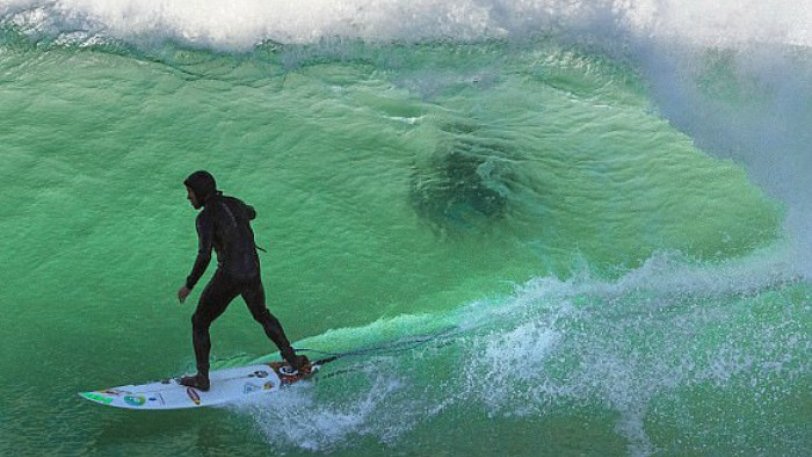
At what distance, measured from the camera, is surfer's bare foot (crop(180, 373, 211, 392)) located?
5.88 meters

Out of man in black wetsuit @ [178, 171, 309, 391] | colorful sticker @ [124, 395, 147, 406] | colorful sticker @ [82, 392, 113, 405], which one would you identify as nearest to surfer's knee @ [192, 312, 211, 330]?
man in black wetsuit @ [178, 171, 309, 391]

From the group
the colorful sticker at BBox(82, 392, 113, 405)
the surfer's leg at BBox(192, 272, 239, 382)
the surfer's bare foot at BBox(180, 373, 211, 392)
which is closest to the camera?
the surfer's leg at BBox(192, 272, 239, 382)

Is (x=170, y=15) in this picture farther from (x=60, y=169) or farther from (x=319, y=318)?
(x=319, y=318)

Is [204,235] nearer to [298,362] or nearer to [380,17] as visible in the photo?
[298,362]

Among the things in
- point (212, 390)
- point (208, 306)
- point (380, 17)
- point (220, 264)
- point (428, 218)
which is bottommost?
point (212, 390)

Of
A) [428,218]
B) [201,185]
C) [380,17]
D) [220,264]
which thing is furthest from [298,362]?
[380,17]

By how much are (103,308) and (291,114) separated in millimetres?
3669

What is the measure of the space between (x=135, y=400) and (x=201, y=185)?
4.58 ft

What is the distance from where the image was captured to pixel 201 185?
5.38 m

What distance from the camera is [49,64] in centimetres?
1077

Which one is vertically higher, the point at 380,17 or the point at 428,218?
the point at 380,17

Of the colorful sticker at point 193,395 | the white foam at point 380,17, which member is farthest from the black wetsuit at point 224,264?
the white foam at point 380,17

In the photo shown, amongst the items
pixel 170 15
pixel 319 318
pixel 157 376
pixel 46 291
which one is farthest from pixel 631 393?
pixel 170 15

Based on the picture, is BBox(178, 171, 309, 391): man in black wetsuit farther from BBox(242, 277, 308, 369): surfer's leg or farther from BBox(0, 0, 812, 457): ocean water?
BBox(0, 0, 812, 457): ocean water
